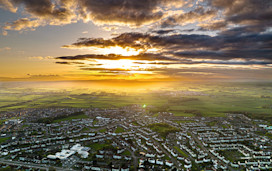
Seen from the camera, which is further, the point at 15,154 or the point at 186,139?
the point at 186,139

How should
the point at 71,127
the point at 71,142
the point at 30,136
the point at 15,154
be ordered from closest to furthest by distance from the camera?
the point at 15,154, the point at 71,142, the point at 30,136, the point at 71,127

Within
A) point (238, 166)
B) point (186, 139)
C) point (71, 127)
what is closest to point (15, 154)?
point (71, 127)

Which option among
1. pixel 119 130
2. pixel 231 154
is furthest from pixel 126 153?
pixel 231 154

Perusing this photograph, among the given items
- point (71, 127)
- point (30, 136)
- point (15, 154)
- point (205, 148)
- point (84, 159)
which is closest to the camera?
point (84, 159)

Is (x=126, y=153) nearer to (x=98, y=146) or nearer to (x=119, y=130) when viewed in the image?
(x=98, y=146)

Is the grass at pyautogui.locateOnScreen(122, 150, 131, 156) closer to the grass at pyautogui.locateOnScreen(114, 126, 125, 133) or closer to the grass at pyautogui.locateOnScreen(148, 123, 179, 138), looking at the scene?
the grass at pyautogui.locateOnScreen(148, 123, 179, 138)

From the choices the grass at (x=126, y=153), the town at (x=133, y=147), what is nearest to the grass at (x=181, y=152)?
the town at (x=133, y=147)

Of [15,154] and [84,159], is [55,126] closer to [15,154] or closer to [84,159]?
[15,154]

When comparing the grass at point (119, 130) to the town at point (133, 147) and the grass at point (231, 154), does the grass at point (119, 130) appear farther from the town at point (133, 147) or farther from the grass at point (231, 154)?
the grass at point (231, 154)

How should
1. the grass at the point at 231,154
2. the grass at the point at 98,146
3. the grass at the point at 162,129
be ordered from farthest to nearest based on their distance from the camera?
the grass at the point at 162,129, the grass at the point at 98,146, the grass at the point at 231,154
